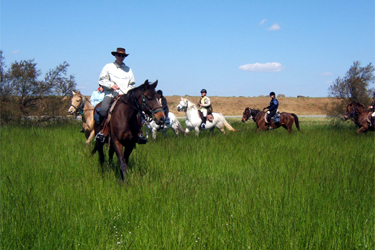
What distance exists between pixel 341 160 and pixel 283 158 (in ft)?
4.37

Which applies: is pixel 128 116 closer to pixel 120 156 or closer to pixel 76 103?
pixel 120 156

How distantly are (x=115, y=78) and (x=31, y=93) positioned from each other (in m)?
12.4

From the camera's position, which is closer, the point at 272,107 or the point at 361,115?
the point at 361,115

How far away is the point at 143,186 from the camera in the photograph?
508 cm

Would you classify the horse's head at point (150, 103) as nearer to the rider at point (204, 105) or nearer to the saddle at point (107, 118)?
the saddle at point (107, 118)

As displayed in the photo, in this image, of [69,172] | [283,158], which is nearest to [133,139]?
[69,172]

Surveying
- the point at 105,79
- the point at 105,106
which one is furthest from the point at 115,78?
the point at 105,106

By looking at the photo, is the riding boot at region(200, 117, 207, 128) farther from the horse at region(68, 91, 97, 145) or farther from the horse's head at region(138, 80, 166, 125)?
the horse's head at region(138, 80, 166, 125)

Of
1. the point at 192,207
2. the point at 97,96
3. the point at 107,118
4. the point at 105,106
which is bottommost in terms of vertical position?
the point at 192,207

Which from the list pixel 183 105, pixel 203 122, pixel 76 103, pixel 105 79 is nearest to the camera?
pixel 105 79

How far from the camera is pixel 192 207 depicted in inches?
168

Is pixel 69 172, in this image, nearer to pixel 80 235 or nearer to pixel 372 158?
pixel 80 235

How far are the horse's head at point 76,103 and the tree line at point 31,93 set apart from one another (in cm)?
736

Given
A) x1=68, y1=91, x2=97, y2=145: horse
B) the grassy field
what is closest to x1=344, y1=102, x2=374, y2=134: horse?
the grassy field
